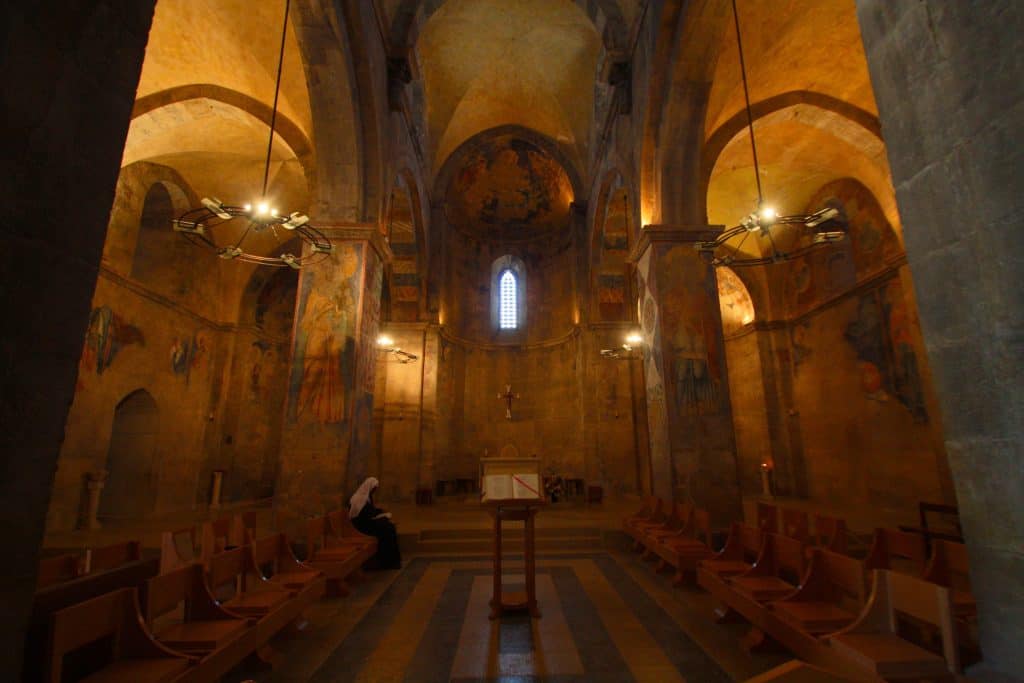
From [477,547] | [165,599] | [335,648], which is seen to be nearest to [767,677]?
[165,599]

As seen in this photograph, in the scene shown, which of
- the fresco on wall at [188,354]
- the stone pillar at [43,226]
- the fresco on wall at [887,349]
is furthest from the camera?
the fresco on wall at [188,354]

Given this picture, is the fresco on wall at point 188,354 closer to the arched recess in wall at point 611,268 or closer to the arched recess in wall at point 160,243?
the arched recess in wall at point 160,243

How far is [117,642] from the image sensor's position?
266cm

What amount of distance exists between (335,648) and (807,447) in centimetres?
1502

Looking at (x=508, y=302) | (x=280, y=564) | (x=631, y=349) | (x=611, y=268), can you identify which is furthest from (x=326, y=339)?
(x=508, y=302)

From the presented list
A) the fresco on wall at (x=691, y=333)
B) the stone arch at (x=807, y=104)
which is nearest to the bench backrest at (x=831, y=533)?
the fresco on wall at (x=691, y=333)

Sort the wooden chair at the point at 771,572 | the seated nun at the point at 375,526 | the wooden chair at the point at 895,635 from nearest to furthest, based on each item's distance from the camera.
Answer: the wooden chair at the point at 895,635, the wooden chair at the point at 771,572, the seated nun at the point at 375,526

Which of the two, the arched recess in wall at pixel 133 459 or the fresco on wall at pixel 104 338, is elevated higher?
the fresco on wall at pixel 104 338

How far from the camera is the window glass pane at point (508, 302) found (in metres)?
19.3

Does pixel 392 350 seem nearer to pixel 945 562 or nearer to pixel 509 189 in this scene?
pixel 509 189

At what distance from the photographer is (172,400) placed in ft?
44.5

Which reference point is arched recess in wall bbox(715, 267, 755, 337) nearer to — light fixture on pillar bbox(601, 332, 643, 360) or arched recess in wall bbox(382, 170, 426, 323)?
light fixture on pillar bbox(601, 332, 643, 360)

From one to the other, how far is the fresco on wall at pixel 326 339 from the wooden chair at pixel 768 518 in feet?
20.8

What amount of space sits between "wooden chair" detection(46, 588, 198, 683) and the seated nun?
A: 4.26 metres
